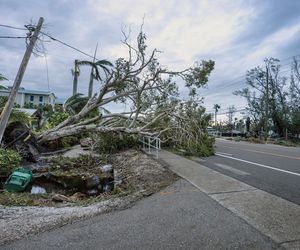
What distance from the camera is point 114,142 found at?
615 inches

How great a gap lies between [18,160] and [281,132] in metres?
37.8

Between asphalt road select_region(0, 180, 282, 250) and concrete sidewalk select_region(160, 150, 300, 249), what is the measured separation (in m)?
0.18

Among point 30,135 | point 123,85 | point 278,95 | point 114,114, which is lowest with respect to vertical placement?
point 30,135

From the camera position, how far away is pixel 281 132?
40500 mm

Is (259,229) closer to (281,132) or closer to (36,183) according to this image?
(36,183)

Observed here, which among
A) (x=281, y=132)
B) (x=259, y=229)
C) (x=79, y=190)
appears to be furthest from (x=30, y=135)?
(x=281, y=132)

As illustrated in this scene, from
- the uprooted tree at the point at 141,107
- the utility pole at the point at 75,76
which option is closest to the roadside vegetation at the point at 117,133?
the uprooted tree at the point at 141,107

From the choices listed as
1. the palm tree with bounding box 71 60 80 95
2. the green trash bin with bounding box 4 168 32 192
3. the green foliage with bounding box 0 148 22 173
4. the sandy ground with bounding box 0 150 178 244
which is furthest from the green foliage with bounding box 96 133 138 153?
the palm tree with bounding box 71 60 80 95

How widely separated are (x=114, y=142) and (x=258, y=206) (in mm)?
11243

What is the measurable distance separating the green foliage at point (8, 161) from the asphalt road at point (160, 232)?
729cm

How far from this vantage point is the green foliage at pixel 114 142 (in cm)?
1557

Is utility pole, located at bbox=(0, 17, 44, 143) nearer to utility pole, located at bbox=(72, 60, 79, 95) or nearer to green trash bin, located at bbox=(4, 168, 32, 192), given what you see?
green trash bin, located at bbox=(4, 168, 32, 192)

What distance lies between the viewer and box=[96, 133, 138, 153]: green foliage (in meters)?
15.6

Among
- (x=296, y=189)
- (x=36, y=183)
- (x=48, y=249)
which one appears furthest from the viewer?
(x=36, y=183)
